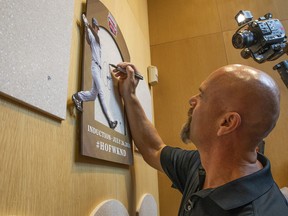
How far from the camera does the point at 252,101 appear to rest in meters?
0.76

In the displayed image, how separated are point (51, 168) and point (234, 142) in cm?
58

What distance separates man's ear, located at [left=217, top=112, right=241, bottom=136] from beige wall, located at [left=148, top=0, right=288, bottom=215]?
0.87 m

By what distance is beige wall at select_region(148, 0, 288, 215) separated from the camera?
164cm

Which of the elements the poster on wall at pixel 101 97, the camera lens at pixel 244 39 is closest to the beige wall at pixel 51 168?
the poster on wall at pixel 101 97

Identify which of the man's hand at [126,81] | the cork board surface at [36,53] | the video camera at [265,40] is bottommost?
the cork board surface at [36,53]

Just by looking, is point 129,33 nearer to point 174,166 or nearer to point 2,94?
point 174,166

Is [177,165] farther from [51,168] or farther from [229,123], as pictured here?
[51,168]

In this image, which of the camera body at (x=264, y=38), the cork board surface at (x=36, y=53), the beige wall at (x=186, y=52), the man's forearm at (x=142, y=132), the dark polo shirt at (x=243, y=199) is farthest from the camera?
the beige wall at (x=186, y=52)

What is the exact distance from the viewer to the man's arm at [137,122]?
103 centimetres

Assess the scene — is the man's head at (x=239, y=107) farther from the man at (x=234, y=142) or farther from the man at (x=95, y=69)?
the man at (x=95, y=69)

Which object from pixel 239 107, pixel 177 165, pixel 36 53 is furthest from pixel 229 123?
pixel 36 53

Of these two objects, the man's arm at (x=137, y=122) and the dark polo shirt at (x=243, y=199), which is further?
the man's arm at (x=137, y=122)

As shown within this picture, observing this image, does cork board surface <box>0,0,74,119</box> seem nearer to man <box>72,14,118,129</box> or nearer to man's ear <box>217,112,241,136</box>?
man <box>72,14,118,129</box>

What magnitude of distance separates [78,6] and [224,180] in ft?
2.50
